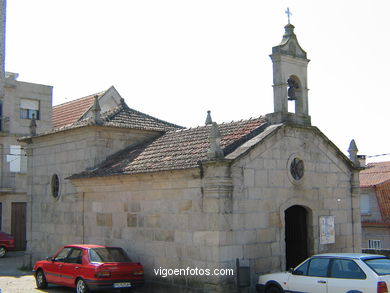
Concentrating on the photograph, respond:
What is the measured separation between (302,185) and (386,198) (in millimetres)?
19635

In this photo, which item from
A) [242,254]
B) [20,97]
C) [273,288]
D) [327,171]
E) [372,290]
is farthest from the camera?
[20,97]

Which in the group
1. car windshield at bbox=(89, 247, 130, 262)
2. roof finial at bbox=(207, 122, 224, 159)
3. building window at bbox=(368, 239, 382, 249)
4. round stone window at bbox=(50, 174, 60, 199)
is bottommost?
building window at bbox=(368, 239, 382, 249)

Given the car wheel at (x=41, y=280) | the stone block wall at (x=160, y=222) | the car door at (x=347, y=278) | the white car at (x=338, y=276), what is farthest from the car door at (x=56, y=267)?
the car door at (x=347, y=278)

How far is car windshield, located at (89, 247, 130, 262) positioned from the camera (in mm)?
13281

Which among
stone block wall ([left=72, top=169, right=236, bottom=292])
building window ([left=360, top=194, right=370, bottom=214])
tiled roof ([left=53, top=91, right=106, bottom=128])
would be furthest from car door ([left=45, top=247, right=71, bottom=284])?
building window ([left=360, top=194, right=370, bottom=214])

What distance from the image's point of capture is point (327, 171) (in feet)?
51.1

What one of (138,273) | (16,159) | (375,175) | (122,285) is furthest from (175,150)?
(375,175)

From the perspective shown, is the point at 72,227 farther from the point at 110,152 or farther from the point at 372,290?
the point at 372,290

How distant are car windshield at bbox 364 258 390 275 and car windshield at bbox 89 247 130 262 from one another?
6.35 m

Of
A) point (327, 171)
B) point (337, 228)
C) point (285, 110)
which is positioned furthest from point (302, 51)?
point (337, 228)

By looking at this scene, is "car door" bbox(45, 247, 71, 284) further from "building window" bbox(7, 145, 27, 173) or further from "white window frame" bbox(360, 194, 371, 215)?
"white window frame" bbox(360, 194, 371, 215)

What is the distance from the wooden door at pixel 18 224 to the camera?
28.4m

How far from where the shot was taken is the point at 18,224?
28609 mm

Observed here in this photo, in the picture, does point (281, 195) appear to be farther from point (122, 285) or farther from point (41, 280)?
point (41, 280)
